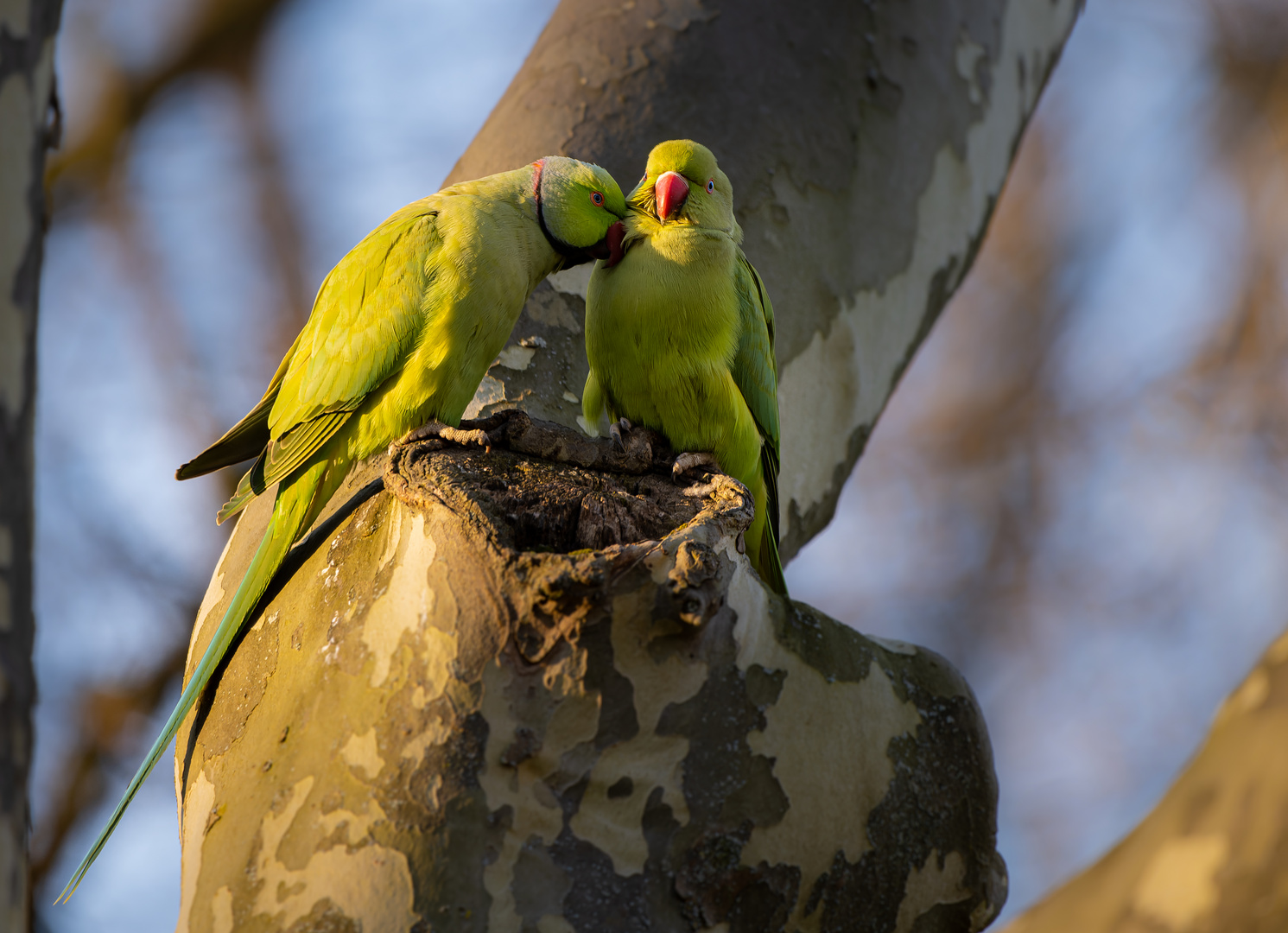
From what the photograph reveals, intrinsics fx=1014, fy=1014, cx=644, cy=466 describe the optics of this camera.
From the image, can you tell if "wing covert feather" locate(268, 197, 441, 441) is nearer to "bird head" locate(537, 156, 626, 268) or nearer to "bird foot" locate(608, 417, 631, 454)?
"bird head" locate(537, 156, 626, 268)

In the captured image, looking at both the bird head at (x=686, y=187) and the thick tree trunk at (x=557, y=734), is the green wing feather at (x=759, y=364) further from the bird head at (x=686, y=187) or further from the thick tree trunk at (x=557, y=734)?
the thick tree trunk at (x=557, y=734)

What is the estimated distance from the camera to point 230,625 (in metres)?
1.82

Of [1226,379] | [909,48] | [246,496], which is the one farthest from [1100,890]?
[1226,379]

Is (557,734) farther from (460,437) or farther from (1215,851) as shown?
(1215,851)

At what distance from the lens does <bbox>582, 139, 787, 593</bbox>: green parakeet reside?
2256 millimetres

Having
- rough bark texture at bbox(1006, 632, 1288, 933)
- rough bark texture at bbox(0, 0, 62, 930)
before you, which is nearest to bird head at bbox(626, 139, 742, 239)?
rough bark texture at bbox(0, 0, 62, 930)

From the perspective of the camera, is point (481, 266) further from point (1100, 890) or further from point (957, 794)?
point (1100, 890)

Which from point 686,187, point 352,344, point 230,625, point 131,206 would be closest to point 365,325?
point 352,344

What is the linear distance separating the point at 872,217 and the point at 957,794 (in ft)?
4.76

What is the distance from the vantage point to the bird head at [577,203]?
225 centimetres

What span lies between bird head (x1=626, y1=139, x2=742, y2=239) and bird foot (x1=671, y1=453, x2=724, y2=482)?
1.95ft

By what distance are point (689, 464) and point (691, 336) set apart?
42 centimetres

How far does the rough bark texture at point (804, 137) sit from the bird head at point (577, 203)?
0.36 ft

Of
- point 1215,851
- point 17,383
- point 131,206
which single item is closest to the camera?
point 17,383
